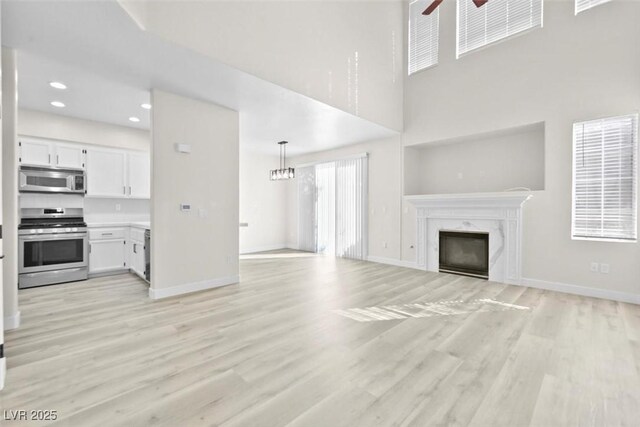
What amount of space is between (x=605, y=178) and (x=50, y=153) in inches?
341

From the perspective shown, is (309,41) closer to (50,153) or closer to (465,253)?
(465,253)

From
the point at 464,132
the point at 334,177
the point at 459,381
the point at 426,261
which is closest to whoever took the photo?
the point at 459,381

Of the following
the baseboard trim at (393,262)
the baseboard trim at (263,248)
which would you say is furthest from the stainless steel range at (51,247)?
the baseboard trim at (393,262)

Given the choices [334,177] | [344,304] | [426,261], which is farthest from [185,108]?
[426,261]

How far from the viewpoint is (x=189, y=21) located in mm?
2943

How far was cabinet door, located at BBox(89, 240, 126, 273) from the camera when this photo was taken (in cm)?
506

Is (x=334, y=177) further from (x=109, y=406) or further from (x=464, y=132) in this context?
(x=109, y=406)

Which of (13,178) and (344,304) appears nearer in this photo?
(13,178)

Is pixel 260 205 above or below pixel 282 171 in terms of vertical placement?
below

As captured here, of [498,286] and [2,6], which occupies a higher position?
[2,6]

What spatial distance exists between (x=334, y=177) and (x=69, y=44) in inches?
227

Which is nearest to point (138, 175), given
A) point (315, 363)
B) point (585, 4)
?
point (315, 363)

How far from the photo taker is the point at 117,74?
3.47m

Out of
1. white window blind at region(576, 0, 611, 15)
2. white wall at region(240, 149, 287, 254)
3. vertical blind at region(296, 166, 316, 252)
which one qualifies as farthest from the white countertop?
white window blind at region(576, 0, 611, 15)
